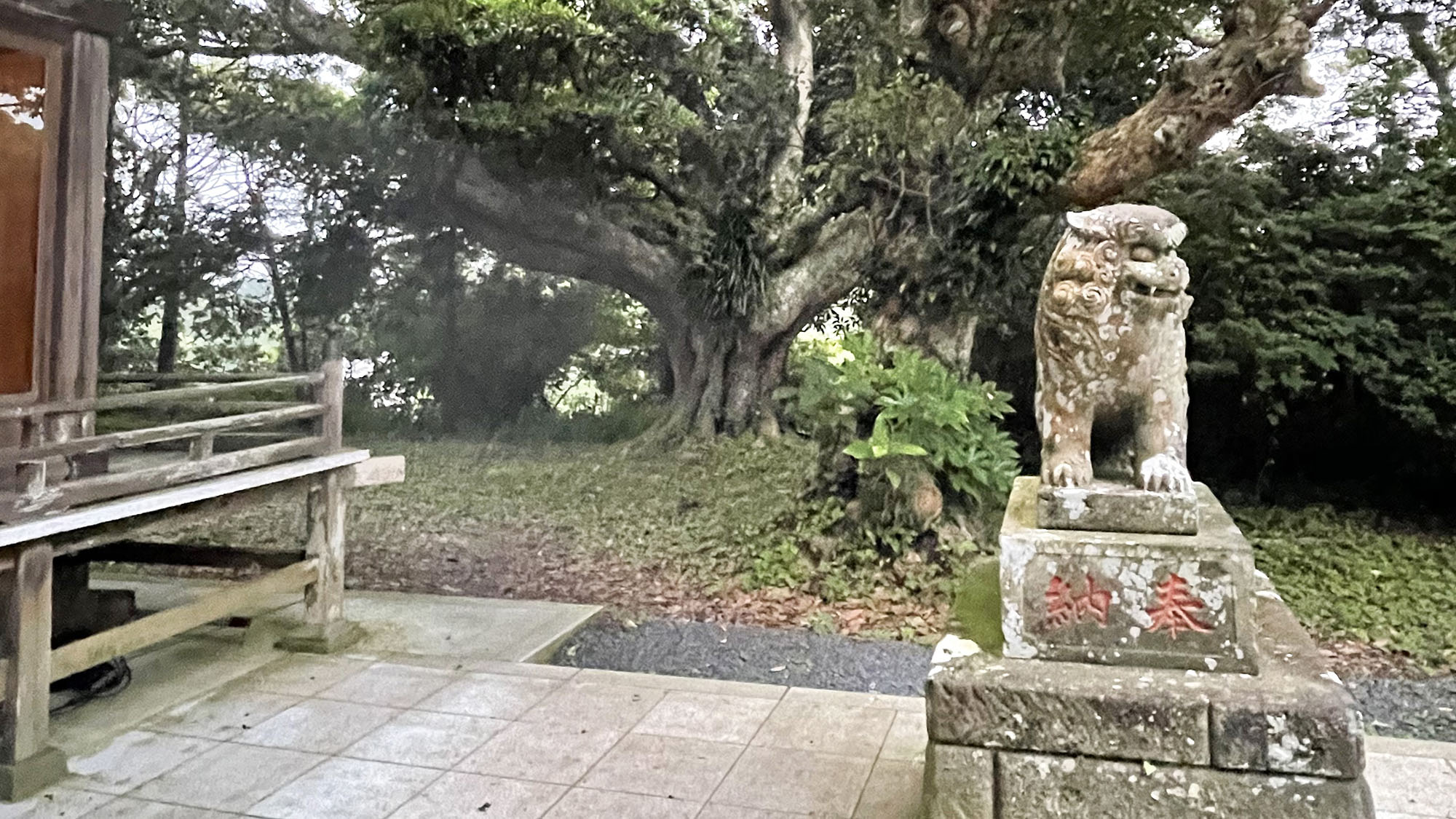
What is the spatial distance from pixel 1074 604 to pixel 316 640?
372 centimetres

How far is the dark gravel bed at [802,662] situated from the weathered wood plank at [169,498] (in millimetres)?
1560

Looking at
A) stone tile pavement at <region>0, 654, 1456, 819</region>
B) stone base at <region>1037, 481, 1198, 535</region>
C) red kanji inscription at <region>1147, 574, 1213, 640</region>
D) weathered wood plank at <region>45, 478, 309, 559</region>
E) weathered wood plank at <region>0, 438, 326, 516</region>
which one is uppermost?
stone base at <region>1037, 481, 1198, 535</region>

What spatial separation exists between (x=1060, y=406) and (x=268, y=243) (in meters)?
9.02

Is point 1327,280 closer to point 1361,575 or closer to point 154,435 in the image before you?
point 1361,575

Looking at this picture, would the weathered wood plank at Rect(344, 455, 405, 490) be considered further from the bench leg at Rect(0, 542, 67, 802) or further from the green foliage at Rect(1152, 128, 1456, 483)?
the green foliage at Rect(1152, 128, 1456, 483)

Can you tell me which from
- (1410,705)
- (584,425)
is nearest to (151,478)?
(584,425)

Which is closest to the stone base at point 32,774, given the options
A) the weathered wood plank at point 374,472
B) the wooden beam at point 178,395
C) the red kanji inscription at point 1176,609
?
the wooden beam at point 178,395

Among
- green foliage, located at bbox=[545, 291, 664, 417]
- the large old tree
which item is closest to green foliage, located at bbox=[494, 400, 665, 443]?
green foliage, located at bbox=[545, 291, 664, 417]

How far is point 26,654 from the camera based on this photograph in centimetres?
335

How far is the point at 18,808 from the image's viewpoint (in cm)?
312

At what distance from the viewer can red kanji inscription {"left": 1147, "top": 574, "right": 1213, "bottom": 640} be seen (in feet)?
8.09

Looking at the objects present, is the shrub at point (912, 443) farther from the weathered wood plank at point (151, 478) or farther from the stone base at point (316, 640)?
the weathered wood plank at point (151, 478)

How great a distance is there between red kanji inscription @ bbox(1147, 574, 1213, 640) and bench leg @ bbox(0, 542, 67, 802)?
11.7 ft

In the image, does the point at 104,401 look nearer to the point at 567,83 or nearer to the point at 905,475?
the point at 905,475
